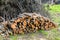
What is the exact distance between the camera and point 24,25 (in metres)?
6.17

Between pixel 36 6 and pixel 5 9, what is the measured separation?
1.50 metres

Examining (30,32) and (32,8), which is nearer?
(30,32)

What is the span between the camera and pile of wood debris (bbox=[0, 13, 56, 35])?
236 inches

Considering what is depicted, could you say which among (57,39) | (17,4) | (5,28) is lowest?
(57,39)

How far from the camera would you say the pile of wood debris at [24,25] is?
19.7 feet

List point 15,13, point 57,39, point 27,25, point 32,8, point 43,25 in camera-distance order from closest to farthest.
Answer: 1. point 57,39
2. point 27,25
3. point 43,25
4. point 15,13
5. point 32,8

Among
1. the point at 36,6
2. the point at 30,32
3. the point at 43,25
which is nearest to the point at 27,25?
the point at 30,32

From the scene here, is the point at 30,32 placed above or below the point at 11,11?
below

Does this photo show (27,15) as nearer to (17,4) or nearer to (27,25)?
(27,25)

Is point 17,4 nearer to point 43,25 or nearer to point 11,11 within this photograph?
point 11,11

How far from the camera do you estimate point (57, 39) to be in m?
5.81

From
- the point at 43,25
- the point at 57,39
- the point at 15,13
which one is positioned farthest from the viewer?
the point at 15,13

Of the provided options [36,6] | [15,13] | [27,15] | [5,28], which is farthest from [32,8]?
[5,28]

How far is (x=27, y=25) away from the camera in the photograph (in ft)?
20.6
